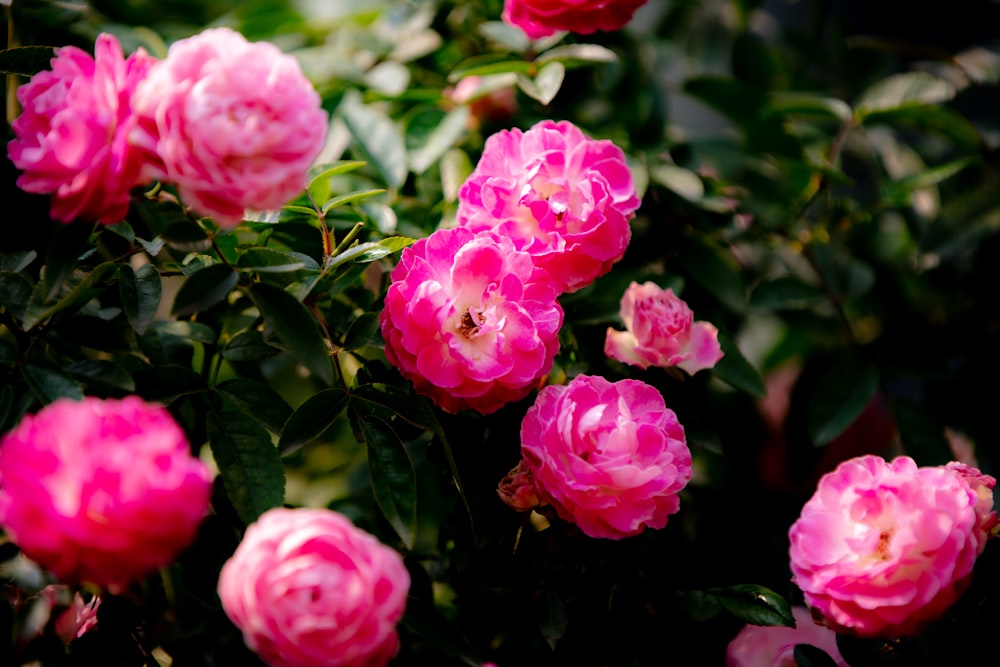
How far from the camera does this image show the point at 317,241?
0.72 m

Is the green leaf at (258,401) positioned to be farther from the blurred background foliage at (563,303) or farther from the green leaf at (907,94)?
the green leaf at (907,94)

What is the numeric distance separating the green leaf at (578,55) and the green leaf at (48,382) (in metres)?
0.51

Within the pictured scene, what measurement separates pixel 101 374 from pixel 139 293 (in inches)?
2.4

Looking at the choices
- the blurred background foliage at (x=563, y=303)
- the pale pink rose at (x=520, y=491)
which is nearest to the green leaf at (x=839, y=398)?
the blurred background foliage at (x=563, y=303)

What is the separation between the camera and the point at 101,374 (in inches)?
22.6

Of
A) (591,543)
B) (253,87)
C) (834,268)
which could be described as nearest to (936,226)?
(834,268)

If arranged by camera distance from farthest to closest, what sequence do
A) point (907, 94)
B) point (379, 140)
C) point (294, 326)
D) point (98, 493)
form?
point (907, 94), point (379, 140), point (294, 326), point (98, 493)

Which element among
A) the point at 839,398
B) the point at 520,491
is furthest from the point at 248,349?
the point at 839,398

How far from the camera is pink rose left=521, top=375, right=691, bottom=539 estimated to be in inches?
22.0

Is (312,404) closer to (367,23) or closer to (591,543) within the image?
(591,543)

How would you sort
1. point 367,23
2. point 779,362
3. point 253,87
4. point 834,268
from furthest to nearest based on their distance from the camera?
point 779,362 < point 367,23 < point 834,268 < point 253,87

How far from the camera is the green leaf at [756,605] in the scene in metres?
0.61

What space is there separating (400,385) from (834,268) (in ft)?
2.13

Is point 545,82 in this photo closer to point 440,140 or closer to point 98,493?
point 440,140
